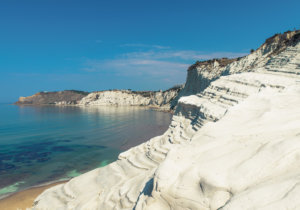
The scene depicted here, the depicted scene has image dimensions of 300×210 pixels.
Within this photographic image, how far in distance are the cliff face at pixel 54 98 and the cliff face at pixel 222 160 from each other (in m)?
138

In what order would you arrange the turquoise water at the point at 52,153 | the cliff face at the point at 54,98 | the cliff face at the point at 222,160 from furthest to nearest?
the cliff face at the point at 54,98, the turquoise water at the point at 52,153, the cliff face at the point at 222,160

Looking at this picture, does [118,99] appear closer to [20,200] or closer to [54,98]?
[54,98]

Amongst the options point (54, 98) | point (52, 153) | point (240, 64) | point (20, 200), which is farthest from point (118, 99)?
point (20, 200)

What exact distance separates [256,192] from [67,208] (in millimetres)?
9769

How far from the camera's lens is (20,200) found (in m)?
16.1

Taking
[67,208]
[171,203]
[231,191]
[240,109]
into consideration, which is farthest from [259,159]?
[67,208]

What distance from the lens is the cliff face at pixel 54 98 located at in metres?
147

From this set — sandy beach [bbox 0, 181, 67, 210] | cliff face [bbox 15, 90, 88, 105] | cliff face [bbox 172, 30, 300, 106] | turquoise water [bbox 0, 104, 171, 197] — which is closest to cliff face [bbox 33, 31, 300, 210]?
sandy beach [bbox 0, 181, 67, 210]

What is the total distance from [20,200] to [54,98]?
151594 millimetres

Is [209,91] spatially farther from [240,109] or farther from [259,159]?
[259,159]

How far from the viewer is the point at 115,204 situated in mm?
8727

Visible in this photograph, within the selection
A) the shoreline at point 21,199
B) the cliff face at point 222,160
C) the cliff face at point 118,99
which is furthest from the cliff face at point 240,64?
the cliff face at point 118,99

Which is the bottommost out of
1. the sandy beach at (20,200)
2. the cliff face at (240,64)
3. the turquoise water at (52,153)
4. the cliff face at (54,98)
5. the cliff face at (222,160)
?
the sandy beach at (20,200)

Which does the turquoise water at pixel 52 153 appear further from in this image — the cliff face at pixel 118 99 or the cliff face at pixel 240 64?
the cliff face at pixel 118 99
